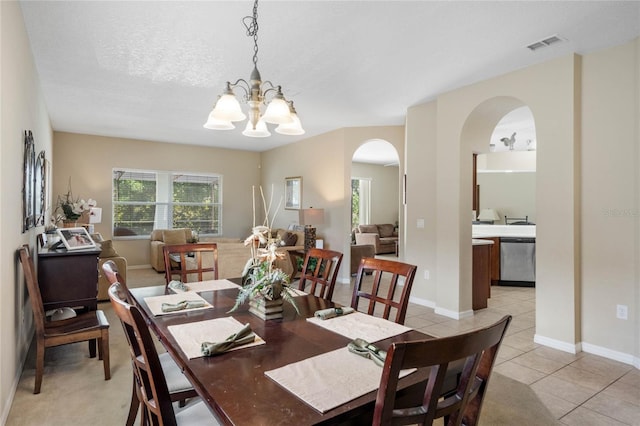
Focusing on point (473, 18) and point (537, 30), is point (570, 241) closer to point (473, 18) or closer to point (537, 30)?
point (537, 30)

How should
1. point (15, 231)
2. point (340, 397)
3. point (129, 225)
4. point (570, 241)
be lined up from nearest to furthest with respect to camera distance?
point (340, 397), point (15, 231), point (570, 241), point (129, 225)

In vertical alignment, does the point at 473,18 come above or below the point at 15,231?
above

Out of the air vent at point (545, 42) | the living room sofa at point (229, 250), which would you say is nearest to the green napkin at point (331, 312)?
the living room sofa at point (229, 250)

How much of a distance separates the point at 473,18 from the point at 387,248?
7.78m

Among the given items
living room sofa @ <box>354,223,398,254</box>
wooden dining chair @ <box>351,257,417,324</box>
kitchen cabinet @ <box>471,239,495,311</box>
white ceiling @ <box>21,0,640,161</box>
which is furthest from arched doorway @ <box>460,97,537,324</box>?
wooden dining chair @ <box>351,257,417,324</box>

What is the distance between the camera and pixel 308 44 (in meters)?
3.11

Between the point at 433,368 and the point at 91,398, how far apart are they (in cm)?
248

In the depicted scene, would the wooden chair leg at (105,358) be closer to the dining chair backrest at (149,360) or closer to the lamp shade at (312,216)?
the dining chair backrest at (149,360)

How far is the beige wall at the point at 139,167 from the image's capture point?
704 cm

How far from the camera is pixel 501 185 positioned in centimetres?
771

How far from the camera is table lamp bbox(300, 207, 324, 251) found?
6285mm

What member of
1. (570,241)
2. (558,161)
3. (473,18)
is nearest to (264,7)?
(473,18)

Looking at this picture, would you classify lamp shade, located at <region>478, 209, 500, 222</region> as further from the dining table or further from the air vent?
the dining table

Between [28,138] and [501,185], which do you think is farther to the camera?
[501,185]
